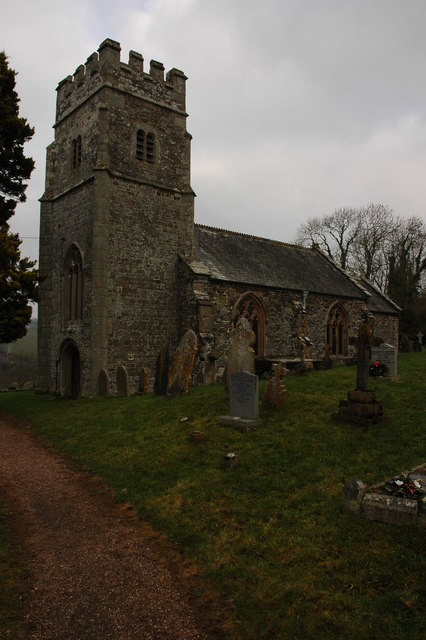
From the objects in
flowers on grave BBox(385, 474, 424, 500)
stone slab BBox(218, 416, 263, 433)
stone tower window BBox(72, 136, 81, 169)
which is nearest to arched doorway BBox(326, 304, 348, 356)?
stone tower window BBox(72, 136, 81, 169)

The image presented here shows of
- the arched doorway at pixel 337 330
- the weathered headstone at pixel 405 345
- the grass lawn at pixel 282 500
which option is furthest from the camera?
the weathered headstone at pixel 405 345

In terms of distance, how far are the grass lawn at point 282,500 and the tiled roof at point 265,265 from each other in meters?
9.21

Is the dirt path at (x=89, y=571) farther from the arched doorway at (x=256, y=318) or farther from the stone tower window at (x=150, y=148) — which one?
the stone tower window at (x=150, y=148)

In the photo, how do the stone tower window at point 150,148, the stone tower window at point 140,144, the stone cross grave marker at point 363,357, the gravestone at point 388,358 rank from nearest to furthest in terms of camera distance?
the stone cross grave marker at point 363,357 → the gravestone at point 388,358 → the stone tower window at point 140,144 → the stone tower window at point 150,148

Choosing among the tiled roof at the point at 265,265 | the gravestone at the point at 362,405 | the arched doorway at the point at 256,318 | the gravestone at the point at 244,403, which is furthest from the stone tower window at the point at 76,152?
the gravestone at the point at 362,405

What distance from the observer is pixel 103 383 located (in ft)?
52.3

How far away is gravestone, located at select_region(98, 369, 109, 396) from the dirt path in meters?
7.47

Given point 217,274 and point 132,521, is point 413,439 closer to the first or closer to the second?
point 132,521

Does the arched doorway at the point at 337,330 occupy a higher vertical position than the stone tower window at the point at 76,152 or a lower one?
lower

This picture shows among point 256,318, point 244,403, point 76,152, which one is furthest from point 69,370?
point 244,403

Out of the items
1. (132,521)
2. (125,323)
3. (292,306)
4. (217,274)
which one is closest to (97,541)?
(132,521)

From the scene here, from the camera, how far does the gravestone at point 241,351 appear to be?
36.6 ft

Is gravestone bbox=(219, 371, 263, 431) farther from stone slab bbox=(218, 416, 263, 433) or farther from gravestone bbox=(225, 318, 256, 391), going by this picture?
gravestone bbox=(225, 318, 256, 391)

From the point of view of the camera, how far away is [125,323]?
56.5 feet
